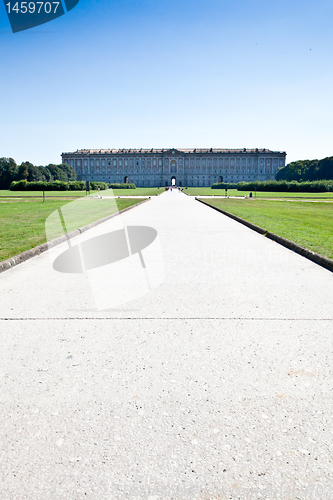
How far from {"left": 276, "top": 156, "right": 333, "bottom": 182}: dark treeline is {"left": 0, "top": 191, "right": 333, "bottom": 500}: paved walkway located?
351ft

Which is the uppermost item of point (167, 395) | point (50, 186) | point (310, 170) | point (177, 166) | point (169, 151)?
point (169, 151)

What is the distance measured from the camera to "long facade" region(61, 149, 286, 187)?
160 metres

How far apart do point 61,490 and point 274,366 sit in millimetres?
1784

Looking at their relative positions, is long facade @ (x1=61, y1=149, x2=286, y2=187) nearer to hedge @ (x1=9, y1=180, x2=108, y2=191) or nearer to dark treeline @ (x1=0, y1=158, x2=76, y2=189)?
dark treeline @ (x1=0, y1=158, x2=76, y2=189)

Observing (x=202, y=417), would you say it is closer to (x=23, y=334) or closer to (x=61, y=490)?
(x=61, y=490)

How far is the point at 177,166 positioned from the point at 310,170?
65.4 metres

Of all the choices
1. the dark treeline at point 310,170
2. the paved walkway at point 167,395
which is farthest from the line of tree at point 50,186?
the paved walkway at point 167,395

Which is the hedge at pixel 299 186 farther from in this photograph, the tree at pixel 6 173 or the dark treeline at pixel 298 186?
the tree at pixel 6 173

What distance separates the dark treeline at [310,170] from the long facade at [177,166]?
37355 millimetres

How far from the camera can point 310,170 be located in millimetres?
108438

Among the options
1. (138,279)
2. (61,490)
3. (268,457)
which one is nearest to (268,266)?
(138,279)

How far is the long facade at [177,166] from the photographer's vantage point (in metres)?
160

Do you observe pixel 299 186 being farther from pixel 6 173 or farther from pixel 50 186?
pixel 6 173

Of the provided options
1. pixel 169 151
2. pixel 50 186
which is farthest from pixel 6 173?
pixel 169 151
